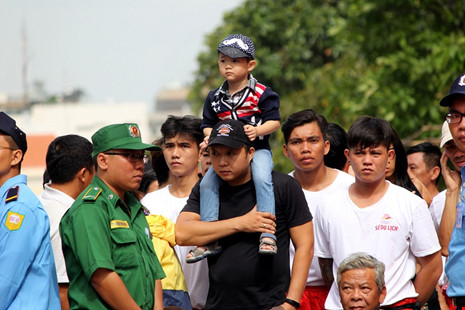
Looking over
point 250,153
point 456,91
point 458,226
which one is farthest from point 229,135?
point 458,226

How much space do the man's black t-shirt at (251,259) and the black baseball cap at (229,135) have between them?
0.39m

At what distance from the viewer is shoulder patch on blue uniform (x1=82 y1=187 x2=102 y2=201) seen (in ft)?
17.9

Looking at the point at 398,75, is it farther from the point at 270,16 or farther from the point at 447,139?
the point at 270,16

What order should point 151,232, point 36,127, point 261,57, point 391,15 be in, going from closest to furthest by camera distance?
point 151,232
point 391,15
point 261,57
point 36,127

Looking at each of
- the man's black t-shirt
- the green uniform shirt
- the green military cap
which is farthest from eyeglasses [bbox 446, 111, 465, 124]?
the green uniform shirt

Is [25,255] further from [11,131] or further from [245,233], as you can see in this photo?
[245,233]

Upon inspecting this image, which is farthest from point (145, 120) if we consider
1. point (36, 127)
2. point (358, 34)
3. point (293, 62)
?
point (358, 34)

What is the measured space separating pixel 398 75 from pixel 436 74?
2.66ft

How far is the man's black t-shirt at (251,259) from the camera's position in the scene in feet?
19.9

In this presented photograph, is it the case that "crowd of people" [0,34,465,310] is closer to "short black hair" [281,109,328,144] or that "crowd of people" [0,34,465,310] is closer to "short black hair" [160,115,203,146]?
"short black hair" [281,109,328,144]

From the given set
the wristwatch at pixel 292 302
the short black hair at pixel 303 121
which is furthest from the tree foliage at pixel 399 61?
the wristwatch at pixel 292 302

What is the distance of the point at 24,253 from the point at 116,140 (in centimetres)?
94

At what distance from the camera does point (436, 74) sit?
1355 centimetres

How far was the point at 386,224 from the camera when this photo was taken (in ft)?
20.8
